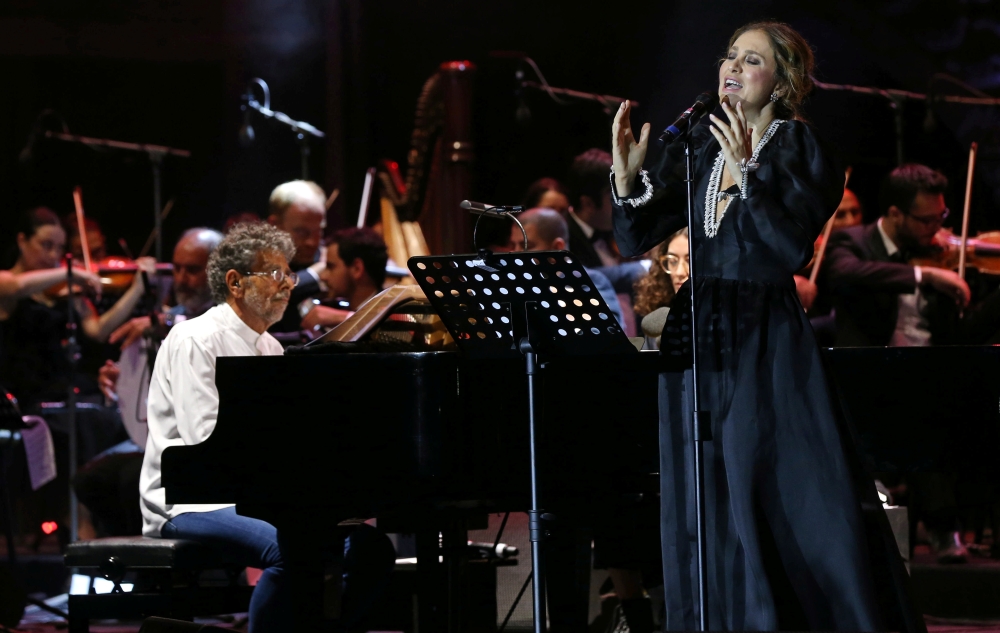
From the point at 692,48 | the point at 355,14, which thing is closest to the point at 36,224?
the point at 355,14

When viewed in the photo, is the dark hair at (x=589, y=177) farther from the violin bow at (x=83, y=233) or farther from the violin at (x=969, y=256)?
the violin bow at (x=83, y=233)

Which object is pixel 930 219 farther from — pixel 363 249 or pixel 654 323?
pixel 363 249

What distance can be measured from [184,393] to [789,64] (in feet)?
6.03

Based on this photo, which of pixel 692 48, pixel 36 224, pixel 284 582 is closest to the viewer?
pixel 284 582

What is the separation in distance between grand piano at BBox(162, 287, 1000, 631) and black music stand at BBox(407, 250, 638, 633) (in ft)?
0.26

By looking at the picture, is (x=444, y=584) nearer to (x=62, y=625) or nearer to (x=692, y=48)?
(x=62, y=625)

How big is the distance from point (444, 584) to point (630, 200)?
1074 mm

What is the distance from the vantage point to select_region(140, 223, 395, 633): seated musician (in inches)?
130

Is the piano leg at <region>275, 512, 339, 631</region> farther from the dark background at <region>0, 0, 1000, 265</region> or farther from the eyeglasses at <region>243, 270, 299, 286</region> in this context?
the dark background at <region>0, 0, 1000, 265</region>

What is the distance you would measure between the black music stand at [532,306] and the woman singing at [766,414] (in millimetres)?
183

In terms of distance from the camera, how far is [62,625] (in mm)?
4609

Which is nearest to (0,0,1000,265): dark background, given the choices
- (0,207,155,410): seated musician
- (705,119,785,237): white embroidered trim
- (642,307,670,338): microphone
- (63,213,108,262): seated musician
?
(63,213,108,262): seated musician

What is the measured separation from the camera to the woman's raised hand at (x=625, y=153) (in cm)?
276

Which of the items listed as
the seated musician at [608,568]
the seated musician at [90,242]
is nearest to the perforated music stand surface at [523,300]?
the seated musician at [608,568]
